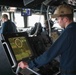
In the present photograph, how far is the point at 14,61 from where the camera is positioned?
2484mm

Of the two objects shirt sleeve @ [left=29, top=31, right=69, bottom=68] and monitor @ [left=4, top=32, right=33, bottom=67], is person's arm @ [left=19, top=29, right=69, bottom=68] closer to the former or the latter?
shirt sleeve @ [left=29, top=31, right=69, bottom=68]

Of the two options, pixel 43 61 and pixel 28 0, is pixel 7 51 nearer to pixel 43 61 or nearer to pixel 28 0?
pixel 43 61

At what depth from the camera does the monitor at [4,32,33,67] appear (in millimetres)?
2596

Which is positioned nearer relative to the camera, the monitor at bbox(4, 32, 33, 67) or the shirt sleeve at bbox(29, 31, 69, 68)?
the shirt sleeve at bbox(29, 31, 69, 68)

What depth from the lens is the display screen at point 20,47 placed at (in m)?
2.62

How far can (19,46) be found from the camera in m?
2.74

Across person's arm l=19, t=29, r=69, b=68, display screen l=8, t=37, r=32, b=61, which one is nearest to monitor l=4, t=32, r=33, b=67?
display screen l=8, t=37, r=32, b=61

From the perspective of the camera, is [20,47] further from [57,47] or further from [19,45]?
[57,47]

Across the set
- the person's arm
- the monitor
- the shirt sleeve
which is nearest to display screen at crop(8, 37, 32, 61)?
the monitor

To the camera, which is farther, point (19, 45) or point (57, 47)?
point (19, 45)

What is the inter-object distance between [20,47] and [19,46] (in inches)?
0.7

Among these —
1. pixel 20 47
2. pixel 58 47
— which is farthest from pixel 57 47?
pixel 20 47

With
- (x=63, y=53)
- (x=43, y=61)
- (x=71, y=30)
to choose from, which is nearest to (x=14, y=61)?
(x=43, y=61)

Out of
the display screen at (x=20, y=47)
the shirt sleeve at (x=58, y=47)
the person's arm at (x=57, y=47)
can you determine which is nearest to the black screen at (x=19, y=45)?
the display screen at (x=20, y=47)
